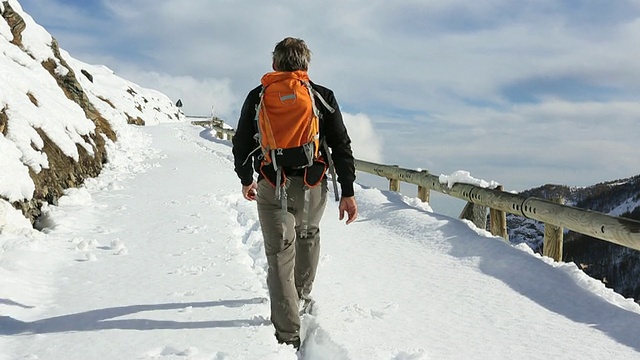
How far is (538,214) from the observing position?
5.27 m

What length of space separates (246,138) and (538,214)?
12.1 ft

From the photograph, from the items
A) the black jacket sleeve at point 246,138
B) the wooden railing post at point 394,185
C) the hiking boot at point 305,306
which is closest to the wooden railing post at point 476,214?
the wooden railing post at point 394,185

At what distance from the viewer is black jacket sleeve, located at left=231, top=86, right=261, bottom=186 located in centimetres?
332

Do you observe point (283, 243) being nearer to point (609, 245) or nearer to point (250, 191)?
point (250, 191)

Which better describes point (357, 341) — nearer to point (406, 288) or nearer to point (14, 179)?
point (406, 288)

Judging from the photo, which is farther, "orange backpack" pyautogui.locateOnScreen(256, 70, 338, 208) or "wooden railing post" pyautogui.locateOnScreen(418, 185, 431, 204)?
"wooden railing post" pyautogui.locateOnScreen(418, 185, 431, 204)

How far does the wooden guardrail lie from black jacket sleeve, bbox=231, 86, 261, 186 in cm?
334

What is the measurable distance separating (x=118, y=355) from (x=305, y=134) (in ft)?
6.43

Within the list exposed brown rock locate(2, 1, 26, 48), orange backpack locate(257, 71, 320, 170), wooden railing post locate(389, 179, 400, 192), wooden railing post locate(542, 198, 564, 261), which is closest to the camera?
orange backpack locate(257, 71, 320, 170)

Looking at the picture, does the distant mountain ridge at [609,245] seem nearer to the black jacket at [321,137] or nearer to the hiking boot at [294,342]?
the black jacket at [321,137]

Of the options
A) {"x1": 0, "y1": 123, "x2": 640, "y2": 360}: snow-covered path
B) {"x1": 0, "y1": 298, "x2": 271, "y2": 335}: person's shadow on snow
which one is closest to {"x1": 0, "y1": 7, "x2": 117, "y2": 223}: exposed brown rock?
{"x1": 0, "y1": 123, "x2": 640, "y2": 360}: snow-covered path

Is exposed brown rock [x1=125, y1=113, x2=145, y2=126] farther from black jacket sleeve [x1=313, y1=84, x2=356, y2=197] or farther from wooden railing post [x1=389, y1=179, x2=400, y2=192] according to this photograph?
black jacket sleeve [x1=313, y1=84, x2=356, y2=197]

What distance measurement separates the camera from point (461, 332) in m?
3.67

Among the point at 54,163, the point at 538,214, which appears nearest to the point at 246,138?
the point at 538,214
